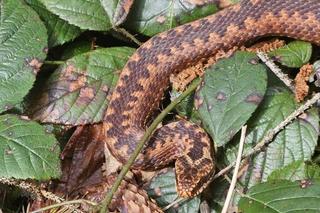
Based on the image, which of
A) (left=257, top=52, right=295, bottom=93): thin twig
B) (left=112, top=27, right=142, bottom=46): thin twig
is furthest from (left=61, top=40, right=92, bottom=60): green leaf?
(left=257, top=52, right=295, bottom=93): thin twig

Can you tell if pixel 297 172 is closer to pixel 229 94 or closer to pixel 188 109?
pixel 229 94

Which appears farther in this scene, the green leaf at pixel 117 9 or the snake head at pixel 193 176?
the green leaf at pixel 117 9

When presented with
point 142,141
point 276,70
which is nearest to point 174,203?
point 142,141

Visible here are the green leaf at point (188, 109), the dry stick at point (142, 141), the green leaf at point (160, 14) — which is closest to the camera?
the dry stick at point (142, 141)

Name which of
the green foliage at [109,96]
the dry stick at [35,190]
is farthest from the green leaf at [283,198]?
the dry stick at [35,190]

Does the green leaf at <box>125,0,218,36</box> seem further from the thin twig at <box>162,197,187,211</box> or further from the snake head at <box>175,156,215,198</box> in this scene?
the thin twig at <box>162,197,187,211</box>

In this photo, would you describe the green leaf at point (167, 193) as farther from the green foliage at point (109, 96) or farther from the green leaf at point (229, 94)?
the green leaf at point (229, 94)
